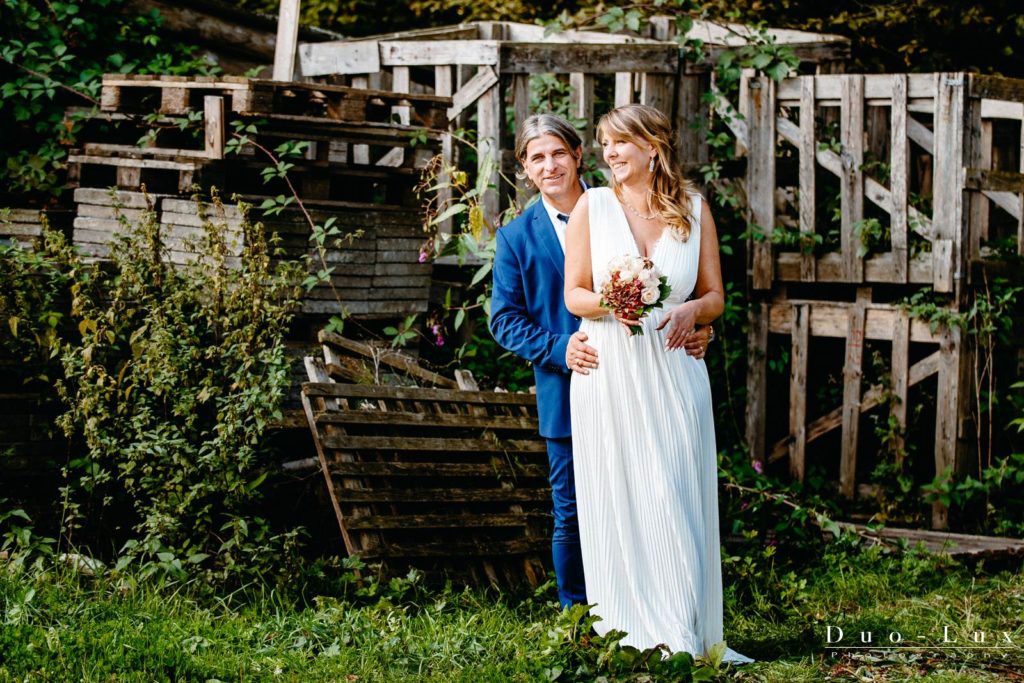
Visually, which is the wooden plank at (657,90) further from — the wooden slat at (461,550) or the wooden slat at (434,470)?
the wooden slat at (461,550)

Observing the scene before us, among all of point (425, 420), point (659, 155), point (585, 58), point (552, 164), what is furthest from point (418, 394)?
point (585, 58)

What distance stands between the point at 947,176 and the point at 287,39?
444cm

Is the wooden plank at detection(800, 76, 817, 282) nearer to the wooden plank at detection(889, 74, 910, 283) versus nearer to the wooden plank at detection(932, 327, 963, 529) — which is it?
the wooden plank at detection(889, 74, 910, 283)

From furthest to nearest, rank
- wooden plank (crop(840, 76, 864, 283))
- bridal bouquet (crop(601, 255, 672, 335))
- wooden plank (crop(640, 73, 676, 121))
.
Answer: wooden plank (crop(640, 73, 676, 121)) → wooden plank (crop(840, 76, 864, 283)) → bridal bouquet (crop(601, 255, 672, 335))

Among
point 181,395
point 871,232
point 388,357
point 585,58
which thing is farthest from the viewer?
point 585,58

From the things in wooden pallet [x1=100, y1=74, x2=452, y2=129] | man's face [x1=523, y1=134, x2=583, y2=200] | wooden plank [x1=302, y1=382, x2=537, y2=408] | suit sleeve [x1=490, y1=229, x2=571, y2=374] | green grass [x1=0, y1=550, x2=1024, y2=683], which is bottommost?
green grass [x1=0, y1=550, x2=1024, y2=683]

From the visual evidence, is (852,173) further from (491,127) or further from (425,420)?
(425,420)

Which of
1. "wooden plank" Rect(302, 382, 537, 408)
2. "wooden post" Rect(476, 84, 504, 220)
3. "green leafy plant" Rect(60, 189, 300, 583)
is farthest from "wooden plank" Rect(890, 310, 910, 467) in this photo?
"green leafy plant" Rect(60, 189, 300, 583)

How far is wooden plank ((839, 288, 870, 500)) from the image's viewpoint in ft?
25.4

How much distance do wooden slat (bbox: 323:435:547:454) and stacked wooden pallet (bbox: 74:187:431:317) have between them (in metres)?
1.28

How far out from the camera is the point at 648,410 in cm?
434

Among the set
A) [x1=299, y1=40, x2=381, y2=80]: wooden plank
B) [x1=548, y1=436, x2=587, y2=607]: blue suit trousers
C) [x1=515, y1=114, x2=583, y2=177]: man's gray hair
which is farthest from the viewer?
[x1=299, y1=40, x2=381, y2=80]: wooden plank

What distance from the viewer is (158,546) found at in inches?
211

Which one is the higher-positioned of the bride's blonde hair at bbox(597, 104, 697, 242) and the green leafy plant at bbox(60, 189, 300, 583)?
the bride's blonde hair at bbox(597, 104, 697, 242)
